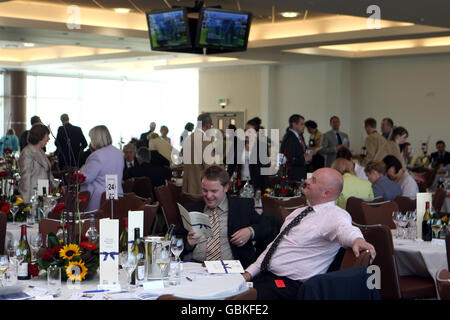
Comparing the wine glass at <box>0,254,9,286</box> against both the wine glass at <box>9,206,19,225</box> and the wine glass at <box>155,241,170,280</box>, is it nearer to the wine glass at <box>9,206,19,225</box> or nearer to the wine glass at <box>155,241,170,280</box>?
the wine glass at <box>155,241,170,280</box>

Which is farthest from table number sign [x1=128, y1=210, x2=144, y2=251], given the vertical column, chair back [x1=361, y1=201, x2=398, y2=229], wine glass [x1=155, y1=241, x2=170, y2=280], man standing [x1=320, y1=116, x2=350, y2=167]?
the vertical column

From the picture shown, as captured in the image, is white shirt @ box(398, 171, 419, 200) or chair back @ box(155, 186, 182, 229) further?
chair back @ box(155, 186, 182, 229)

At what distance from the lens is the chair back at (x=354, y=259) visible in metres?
3.37

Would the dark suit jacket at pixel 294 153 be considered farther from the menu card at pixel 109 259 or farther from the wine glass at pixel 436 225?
the menu card at pixel 109 259

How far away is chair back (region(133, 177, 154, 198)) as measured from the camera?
30.3 feet

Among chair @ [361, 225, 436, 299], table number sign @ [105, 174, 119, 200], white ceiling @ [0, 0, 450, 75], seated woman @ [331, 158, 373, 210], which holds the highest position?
white ceiling @ [0, 0, 450, 75]

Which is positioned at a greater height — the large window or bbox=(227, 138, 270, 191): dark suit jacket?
Answer: the large window

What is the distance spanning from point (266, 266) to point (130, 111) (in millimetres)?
21825

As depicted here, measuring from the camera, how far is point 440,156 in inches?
586

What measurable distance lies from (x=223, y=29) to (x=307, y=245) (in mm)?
5968

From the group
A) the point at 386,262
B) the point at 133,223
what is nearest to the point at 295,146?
the point at 386,262

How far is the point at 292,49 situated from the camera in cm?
1415

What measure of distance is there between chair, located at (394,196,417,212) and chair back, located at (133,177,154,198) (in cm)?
361
